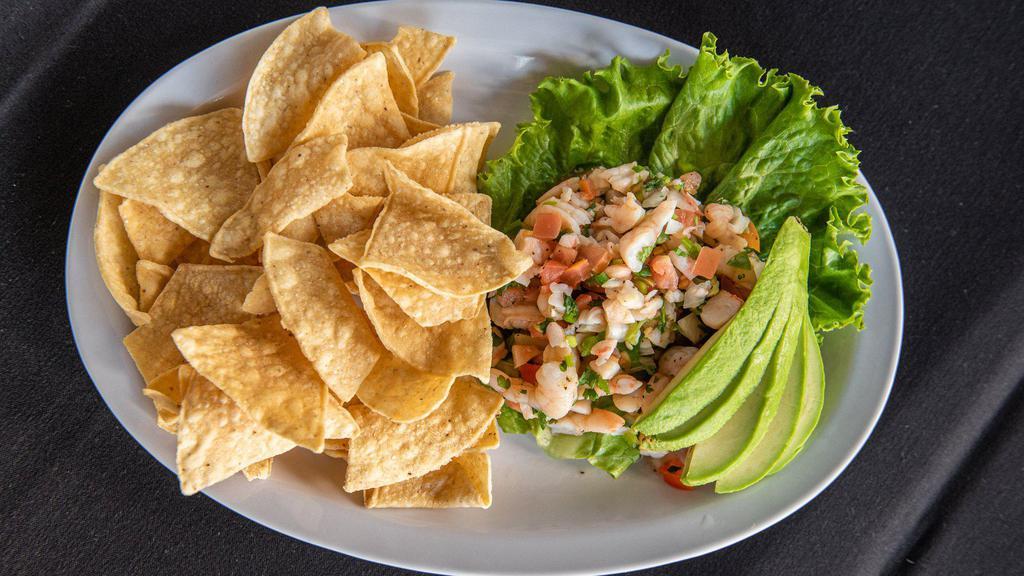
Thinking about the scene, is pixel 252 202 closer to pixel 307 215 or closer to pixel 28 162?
pixel 307 215

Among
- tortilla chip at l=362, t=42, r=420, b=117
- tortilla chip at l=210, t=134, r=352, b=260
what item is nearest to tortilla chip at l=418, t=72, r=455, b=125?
tortilla chip at l=362, t=42, r=420, b=117

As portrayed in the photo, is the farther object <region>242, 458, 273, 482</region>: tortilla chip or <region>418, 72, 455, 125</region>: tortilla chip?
<region>418, 72, 455, 125</region>: tortilla chip

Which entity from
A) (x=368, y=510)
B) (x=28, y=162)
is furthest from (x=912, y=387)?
(x=28, y=162)

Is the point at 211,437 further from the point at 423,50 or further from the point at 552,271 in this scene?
the point at 423,50

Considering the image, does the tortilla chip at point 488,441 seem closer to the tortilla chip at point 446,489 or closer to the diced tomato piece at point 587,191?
the tortilla chip at point 446,489

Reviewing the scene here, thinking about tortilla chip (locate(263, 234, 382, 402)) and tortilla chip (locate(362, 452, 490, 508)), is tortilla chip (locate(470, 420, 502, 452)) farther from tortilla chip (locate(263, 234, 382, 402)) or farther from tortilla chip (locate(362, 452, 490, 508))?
tortilla chip (locate(263, 234, 382, 402))

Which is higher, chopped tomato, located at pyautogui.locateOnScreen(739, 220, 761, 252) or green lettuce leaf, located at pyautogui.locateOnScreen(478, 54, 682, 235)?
green lettuce leaf, located at pyautogui.locateOnScreen(478, 54, 682, 235)
